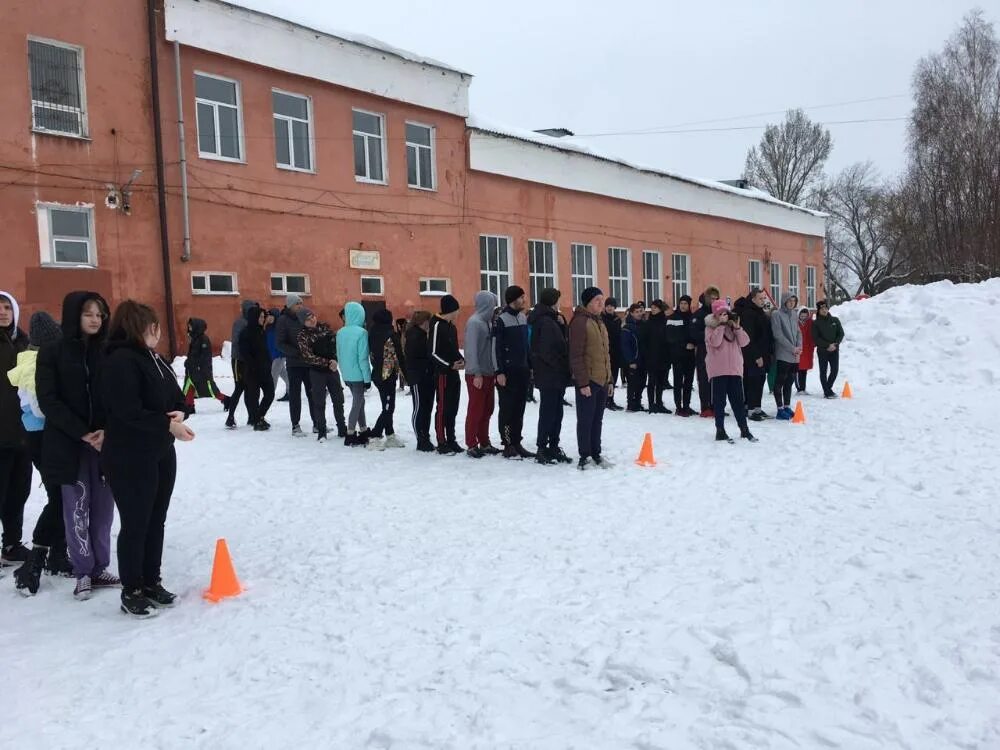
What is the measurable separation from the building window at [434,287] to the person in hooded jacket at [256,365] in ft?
33.1

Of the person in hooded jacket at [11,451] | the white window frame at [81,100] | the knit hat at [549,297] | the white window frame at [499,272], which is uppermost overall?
the white window frame at [81,100]

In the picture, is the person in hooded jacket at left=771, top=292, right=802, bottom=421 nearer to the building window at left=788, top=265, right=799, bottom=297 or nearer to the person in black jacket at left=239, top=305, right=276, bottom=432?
the person in black jacket at left=239, top=305, right=276, bottom=432

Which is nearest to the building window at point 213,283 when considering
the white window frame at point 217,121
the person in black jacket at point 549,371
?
the white window frame at point 217,121

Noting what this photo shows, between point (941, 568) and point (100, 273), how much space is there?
50.7ft

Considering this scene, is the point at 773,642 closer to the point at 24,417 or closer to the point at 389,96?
the point at 24,417

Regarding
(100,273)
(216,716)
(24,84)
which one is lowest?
(216,716)

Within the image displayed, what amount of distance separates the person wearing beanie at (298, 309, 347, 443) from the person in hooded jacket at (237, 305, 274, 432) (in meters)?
0.76

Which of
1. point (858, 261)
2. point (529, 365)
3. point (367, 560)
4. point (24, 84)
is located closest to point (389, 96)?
point (24, 84)

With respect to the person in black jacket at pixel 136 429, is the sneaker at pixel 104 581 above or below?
below

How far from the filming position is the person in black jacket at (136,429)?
14.9 feet

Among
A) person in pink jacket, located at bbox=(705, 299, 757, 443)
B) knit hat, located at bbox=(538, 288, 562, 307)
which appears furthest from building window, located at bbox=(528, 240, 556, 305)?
knit hat, located at bbox=(538, 288, 562, 307)

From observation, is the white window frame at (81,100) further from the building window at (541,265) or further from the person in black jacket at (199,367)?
the building window at (541,265)

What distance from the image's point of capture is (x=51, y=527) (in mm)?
5379

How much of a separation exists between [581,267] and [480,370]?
17928mm
